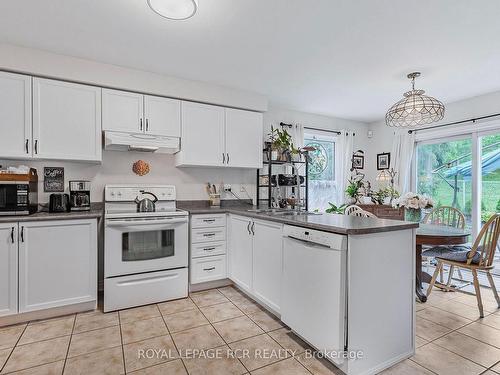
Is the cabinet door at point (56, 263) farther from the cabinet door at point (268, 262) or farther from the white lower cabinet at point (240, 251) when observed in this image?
the cabinet door at point (268, 262)

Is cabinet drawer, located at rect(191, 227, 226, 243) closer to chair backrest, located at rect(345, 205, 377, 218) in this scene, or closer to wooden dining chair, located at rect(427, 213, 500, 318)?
chair backrest, located at rect(345, 205, 377, 218)

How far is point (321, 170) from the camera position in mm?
4953

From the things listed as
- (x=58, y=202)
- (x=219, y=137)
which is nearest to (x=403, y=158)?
(x=219, y=137)

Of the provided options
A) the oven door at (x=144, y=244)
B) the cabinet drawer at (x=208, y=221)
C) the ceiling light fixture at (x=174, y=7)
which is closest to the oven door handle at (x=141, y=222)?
the oven door at (x=144, y=244)

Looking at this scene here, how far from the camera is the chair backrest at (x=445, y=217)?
353 centimetres

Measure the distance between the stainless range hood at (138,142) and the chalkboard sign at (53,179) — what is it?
526 millimetres

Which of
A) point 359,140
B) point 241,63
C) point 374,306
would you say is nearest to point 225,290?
point 374,306

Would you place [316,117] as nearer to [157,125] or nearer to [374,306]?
[157,125]

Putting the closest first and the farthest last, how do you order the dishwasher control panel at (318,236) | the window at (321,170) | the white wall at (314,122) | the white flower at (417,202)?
the dishwasher control panel at (318,236) → the white flower at (417,202) → the white wall at (314,122) → the window at (321,170)

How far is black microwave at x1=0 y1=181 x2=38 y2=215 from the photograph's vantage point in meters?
2.37

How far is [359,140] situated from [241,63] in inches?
130

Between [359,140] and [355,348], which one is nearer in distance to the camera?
[355,348]

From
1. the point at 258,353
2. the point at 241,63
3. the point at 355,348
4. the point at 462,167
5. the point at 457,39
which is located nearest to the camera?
the point at 355,348

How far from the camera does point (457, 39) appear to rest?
91.8 inches
